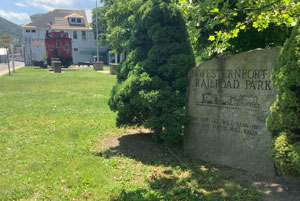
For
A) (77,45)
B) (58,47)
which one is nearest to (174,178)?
(58,47)

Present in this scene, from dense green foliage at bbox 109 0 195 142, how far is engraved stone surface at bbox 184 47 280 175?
0.99ft

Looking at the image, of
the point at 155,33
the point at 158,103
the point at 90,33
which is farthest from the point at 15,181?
the point at 90,33

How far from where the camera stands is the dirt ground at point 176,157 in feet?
11.8

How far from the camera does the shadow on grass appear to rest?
3.54m

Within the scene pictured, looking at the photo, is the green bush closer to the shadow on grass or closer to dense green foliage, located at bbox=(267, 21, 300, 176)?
dense green foliage, located at bbox=(267, 21, 300, 176)

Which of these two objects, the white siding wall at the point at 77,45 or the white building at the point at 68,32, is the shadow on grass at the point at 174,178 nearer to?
the white building at the point at 68,32

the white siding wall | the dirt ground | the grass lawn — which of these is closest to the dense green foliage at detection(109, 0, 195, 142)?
the dirt ground

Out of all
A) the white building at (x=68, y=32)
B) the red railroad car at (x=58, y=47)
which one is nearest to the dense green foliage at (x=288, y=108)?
the red railroad car at (x=58, y=47)

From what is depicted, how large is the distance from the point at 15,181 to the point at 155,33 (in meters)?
3.44

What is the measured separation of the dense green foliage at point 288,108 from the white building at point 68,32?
52832mm

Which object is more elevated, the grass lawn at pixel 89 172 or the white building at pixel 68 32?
the white building at pixel 68 32

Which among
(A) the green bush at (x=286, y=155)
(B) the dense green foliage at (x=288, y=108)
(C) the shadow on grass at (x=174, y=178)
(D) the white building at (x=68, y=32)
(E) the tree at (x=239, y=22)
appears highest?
(D) the white building at (x=68, y=32)

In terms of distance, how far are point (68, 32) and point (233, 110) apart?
53.0m

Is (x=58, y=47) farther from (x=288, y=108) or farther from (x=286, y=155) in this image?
(x=286, y=155)
